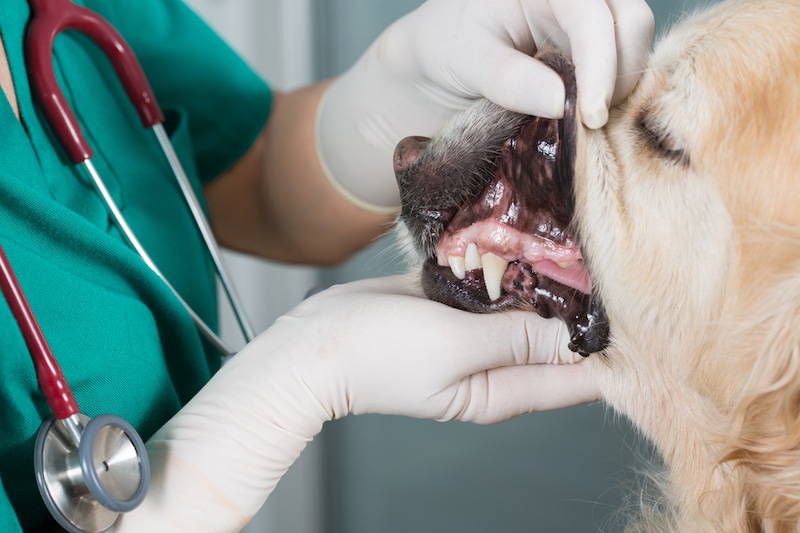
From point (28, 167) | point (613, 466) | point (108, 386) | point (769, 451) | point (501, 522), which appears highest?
point (28, 167)

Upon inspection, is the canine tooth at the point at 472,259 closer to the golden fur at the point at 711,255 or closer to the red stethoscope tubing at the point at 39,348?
the golden fur at the point at 711,255

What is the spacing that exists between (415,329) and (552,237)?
0.16 meters

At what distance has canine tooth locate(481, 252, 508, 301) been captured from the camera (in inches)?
28.2

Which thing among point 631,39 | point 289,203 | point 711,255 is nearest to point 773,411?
point 711,255

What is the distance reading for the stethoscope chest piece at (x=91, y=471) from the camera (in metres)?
0.52

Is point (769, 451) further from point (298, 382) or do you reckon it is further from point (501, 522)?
point (501, 522)

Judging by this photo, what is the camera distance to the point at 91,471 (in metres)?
0.52

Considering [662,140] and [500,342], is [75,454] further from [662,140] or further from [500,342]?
[662,140]

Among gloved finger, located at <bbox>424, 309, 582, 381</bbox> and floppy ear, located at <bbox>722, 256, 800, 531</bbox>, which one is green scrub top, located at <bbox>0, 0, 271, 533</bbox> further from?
floppy ear, located at <bbox>722, 256, 800, 531</bbox>

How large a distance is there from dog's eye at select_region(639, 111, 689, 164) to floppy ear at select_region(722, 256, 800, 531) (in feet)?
0.40

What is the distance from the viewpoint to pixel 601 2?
662 mm

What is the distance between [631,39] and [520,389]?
0.35m

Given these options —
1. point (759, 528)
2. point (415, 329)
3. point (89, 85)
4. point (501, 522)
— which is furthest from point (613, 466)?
point (89, 85)

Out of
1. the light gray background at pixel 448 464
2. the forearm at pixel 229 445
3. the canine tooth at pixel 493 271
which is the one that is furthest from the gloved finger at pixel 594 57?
the light gray background at pixel 448 464
